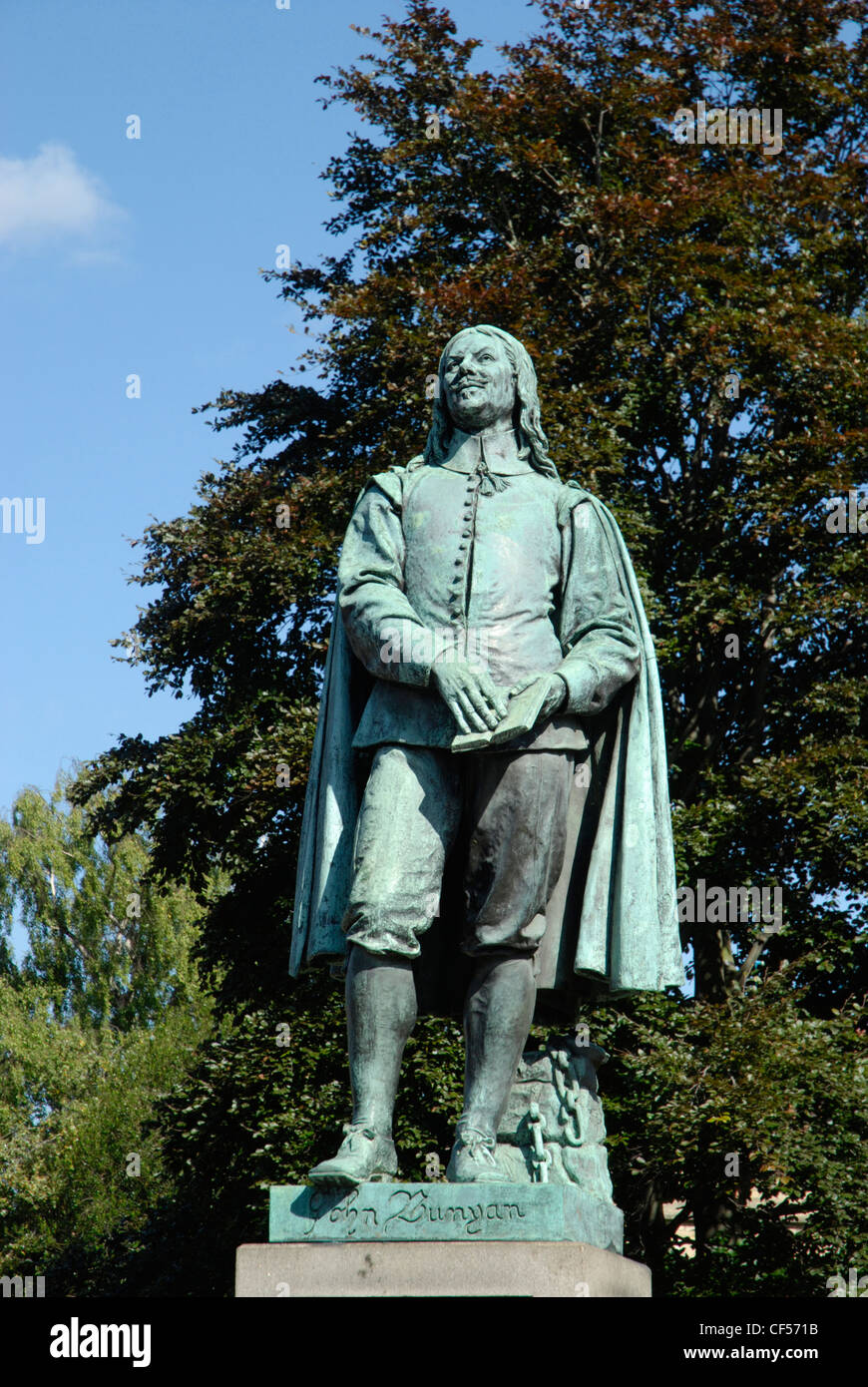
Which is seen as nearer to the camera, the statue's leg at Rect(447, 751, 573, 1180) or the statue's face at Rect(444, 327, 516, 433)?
the statue's leg at Rect(447, 751, 573, 1180)

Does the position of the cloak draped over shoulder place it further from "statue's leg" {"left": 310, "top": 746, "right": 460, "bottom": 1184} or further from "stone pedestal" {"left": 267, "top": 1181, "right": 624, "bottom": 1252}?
"stone pedestal" {"left": 267, "top": 1181, "right": 624, "bottom": 1252}

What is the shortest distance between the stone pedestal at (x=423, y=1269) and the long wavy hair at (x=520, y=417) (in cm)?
309

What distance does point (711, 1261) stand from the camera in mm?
19016

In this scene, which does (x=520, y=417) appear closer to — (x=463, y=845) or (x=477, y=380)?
(x=477, y=380)

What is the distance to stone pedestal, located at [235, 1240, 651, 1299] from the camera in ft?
17.4

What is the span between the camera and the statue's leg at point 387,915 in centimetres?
600

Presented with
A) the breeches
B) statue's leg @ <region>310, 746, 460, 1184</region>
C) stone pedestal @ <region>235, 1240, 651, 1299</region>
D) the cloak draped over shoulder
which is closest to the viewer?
stone pedestal @ <region>235, 1240, 651, 1299</region>

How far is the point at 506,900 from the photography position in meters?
6.19

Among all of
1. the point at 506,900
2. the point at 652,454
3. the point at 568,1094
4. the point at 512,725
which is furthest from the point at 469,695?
the point at 652,454

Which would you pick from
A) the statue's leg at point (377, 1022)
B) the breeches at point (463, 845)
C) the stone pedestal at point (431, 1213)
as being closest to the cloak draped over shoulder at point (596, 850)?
the breeches at point (463, 845)

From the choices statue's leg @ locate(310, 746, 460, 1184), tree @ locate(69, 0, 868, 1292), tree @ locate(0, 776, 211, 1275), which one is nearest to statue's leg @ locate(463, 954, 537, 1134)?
statue's leg @ locate(310, 746, 460, 1184)

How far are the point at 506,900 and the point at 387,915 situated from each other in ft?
1.38

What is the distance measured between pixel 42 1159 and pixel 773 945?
68.5 feet
